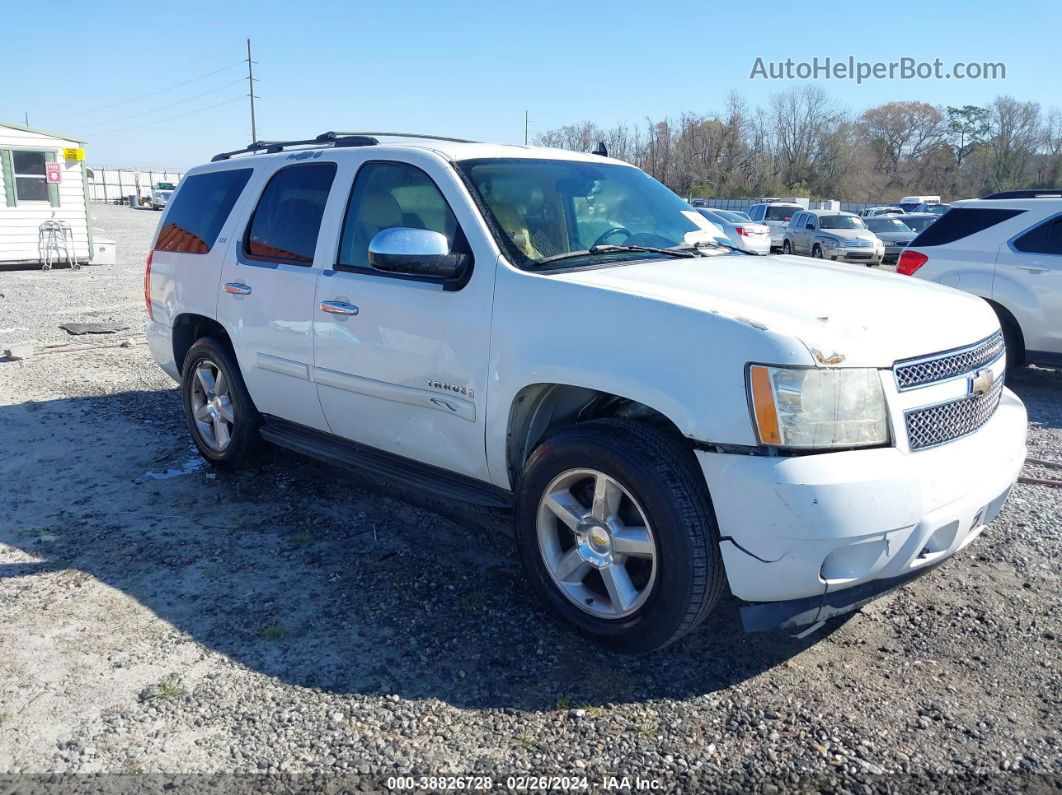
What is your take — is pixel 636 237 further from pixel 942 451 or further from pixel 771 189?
pixel 771 189

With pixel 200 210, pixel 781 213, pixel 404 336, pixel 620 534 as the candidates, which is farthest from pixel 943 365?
pixel 781 213

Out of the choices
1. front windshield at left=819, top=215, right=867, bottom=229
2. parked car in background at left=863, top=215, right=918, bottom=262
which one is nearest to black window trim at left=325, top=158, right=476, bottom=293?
front windshield at left=819, top=215, right=867, bottom=229

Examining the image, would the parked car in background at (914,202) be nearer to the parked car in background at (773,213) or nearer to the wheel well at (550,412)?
the parked car in background at (773,213)

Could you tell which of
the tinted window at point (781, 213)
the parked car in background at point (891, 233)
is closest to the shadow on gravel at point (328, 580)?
the parked car in background at point (891, 233)

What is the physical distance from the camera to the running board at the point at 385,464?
390 centimetres

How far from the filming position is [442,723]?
9.79 ft

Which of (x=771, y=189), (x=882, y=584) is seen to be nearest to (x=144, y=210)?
(x=771, y=189)

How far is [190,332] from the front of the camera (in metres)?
5.87

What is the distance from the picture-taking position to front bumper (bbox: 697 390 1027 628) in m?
2.82

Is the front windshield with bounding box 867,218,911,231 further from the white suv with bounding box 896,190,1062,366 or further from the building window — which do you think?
the building window

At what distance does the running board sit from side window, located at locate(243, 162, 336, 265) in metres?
0.97

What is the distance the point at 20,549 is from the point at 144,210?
67.3 meters

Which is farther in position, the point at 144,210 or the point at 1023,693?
the point at 144,210

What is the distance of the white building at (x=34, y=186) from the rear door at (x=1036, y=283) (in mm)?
18398
